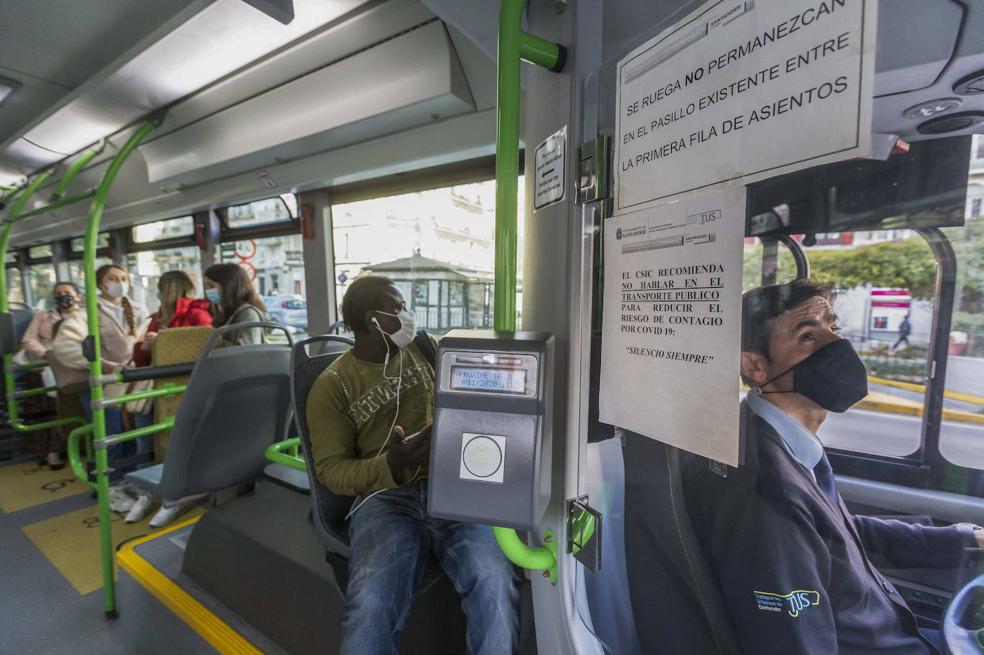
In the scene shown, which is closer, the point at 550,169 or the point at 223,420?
the point at 550,169

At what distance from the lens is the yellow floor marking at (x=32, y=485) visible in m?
3.24

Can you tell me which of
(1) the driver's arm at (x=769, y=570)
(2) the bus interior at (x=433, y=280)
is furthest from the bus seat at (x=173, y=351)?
(1) the driver's arm at (x=769, y=570)

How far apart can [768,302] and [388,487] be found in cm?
116

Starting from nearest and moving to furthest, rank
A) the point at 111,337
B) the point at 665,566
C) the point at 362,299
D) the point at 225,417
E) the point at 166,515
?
the point at 665,566
the point at 362,299
the point at 225,417
the point at 166,515
the point at 111,337

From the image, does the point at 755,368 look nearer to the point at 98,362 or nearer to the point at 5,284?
the point at 98,362

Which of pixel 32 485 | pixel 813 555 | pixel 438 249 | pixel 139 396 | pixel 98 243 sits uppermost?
pixel 98 243

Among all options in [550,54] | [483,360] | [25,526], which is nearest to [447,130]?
[550,54]

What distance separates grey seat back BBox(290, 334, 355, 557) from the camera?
1554mm

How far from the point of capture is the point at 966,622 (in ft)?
1.81

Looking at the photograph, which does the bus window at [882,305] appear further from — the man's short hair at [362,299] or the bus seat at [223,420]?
the bus seat at [223,420]

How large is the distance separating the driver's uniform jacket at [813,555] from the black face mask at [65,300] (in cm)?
463

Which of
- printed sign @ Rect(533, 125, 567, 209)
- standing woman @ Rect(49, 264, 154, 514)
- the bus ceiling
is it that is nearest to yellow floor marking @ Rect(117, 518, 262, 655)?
standing woman @ Rect(49, 264, 154, 514)

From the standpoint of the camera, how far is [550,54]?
2.35 feet

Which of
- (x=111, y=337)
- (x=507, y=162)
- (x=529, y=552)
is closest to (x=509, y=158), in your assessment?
(x=507, y=162)
